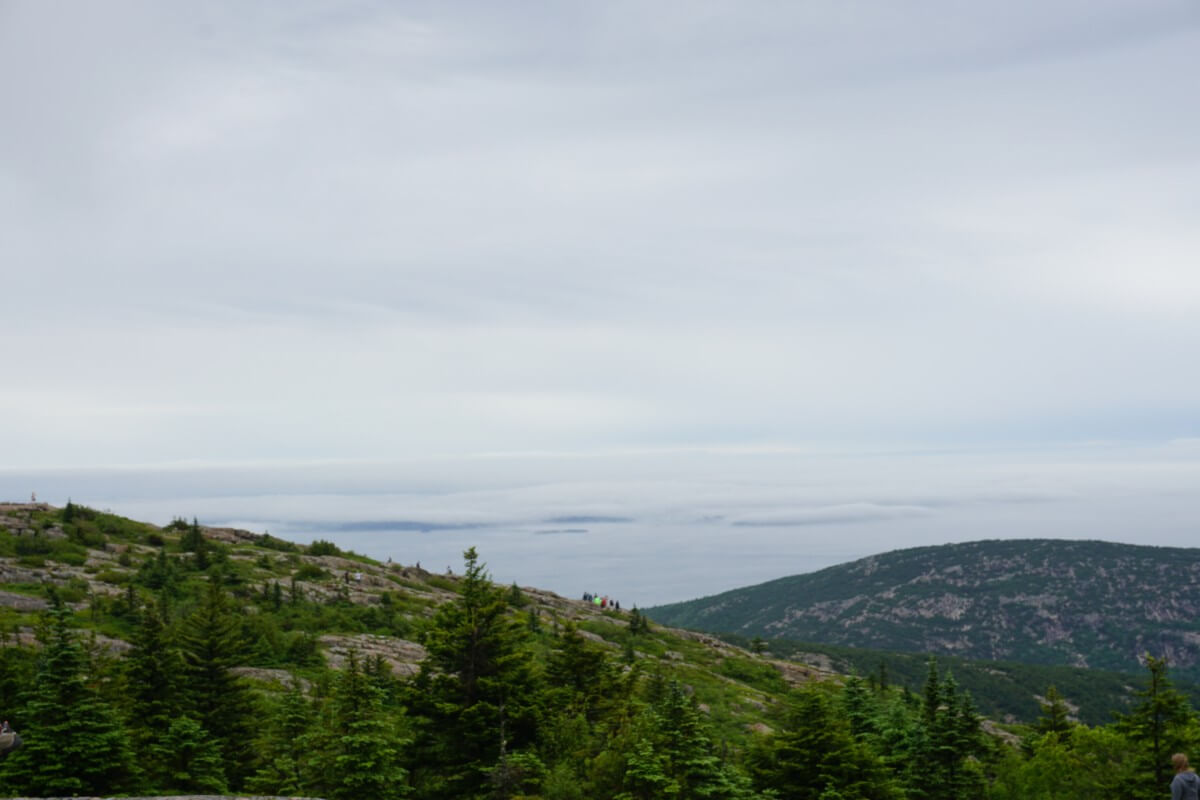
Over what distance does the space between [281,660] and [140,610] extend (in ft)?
44.7

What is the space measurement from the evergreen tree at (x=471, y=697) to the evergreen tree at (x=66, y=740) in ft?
37.9

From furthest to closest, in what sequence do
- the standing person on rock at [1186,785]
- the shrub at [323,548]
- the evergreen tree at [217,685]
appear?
the shrub at [323,548] → the evergreen tree at [217,685] → the standing person on rock at [1186,785]

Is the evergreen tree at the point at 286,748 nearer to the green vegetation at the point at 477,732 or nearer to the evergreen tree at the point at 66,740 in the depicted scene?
the green vegetation at the point at 477,732

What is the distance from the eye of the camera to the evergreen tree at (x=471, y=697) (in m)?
30.2

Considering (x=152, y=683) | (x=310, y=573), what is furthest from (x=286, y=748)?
(x=310, y=573)

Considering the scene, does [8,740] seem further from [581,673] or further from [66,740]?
[581,673]

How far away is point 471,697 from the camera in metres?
31.0

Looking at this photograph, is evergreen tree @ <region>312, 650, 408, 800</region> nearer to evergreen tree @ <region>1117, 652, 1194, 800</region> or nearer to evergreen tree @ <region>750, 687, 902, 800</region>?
evergreen tree @ <region>750, 687, 902, 800</region>

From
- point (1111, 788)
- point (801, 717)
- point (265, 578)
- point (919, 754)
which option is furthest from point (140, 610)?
point (1111, 788)

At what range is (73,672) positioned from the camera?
3003cm

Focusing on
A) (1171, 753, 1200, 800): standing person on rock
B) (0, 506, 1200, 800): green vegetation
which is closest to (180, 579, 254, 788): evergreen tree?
(0, 506, 1200, 800): green vegetation

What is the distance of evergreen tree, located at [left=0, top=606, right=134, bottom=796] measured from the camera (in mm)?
28250

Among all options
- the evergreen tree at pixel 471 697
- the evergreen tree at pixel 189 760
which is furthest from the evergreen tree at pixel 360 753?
the evergreen tree at pixel 189 760

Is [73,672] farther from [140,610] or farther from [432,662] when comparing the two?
[140,610]
